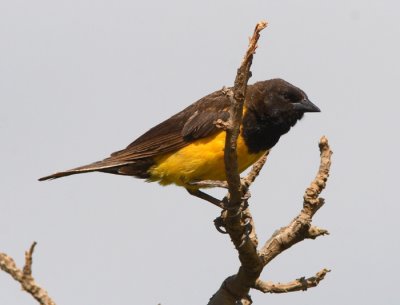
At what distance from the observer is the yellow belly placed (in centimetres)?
762

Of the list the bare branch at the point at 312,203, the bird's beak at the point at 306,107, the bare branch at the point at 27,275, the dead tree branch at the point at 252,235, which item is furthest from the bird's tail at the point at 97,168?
the bare branch at the point at 27,275

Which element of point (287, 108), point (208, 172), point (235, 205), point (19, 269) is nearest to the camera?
point (19, 269)

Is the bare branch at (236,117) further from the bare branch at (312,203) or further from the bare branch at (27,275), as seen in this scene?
the bare branch at (27,275)

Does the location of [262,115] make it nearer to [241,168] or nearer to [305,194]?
[241,168]

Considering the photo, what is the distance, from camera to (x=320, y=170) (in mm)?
6484

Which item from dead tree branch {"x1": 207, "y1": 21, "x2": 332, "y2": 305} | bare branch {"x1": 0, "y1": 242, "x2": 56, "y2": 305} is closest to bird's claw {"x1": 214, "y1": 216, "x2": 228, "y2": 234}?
dead tree branch {"x1": 207, "y1": 21, "x2": 332, "y2": 305}

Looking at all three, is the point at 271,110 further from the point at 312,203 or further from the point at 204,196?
the point at 312,203

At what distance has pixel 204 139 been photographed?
7832mm

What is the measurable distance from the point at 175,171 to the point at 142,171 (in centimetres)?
49

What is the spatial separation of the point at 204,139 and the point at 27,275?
340 cm

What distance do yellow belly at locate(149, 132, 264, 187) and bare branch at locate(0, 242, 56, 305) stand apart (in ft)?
10.3

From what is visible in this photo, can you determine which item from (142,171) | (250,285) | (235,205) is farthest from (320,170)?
(142,171)

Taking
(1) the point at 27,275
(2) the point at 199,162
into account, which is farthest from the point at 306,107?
(1) the point at 27,275

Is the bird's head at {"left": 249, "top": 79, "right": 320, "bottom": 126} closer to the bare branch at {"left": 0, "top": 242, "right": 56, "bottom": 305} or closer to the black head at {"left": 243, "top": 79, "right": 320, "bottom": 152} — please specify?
the black head at {"left": 243, "top": 79, "right": 320, "bottom": 152}
